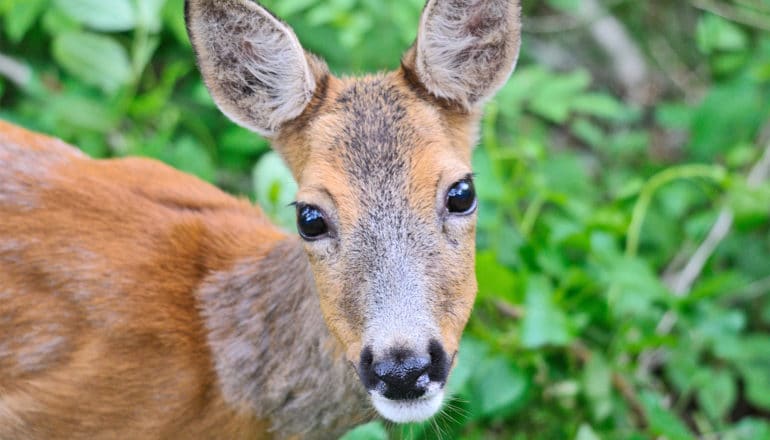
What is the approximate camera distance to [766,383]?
548 cm

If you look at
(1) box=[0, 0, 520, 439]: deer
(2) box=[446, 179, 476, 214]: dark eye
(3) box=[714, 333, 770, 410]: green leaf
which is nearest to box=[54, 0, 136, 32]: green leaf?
(1) box=[0, 0, 520, 439]: deer

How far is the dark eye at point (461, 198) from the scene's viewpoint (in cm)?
344

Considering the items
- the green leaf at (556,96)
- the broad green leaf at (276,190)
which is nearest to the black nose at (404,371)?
the broad green leaf at (276,190)

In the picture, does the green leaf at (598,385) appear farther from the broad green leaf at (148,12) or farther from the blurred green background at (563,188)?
the broad green leaf at (148,12)

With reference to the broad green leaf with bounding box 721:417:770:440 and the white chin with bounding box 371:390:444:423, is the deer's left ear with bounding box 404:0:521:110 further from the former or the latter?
the broad green leaf with bounding box 721:417:770:440

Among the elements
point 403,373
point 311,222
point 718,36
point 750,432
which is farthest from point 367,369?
point 718,36

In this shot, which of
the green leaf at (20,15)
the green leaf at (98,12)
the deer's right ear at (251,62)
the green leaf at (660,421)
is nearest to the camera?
the deer's right ear at (251,62)

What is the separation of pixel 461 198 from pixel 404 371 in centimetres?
69

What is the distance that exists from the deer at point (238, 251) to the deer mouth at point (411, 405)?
0.91 ft

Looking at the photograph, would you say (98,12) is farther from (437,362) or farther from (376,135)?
(437,362)

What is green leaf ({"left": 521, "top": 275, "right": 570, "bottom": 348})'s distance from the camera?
4523mm

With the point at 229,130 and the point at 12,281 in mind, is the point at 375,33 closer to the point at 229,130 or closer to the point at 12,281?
the point at 229,130

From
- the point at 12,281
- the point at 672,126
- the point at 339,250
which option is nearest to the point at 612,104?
the point at 672,126

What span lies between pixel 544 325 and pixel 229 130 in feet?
7.88
